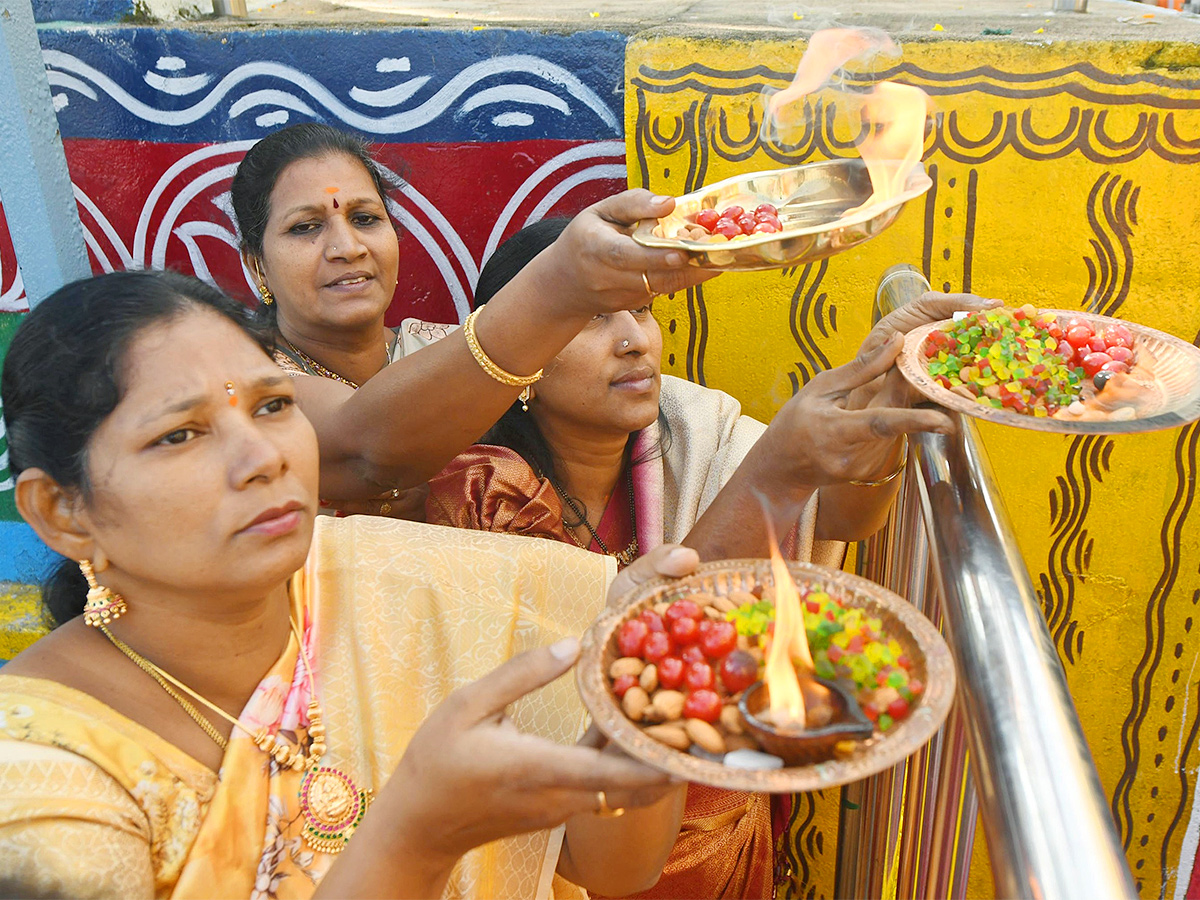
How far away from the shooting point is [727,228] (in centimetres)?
189

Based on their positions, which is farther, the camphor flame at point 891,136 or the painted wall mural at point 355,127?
the painted wall mural at point 355,127

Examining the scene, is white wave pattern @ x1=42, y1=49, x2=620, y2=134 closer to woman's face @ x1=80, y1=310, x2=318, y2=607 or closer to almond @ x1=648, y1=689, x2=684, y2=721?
woman's face @ x1=80, y1=310, x2=318, y2=607

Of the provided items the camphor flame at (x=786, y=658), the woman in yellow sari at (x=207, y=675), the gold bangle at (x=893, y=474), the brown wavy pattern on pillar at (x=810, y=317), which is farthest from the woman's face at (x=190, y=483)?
the brown wavy pattern on pillar at (x=810, y=317)

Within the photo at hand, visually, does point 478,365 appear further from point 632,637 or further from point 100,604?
point 632,637

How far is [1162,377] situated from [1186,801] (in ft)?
6.43

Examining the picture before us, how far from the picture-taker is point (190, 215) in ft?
10.7

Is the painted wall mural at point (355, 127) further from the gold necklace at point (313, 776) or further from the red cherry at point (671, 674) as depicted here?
the red cherry at point (671, 674)

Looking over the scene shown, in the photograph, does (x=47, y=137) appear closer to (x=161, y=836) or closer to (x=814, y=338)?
(x=161, y=836)

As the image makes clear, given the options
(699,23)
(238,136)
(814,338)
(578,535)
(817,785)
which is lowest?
(578,535)

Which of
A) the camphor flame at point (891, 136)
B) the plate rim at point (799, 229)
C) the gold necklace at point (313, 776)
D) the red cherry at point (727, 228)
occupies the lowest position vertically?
the gold necklace at point (313, 776)

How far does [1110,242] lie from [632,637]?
2.11 metres

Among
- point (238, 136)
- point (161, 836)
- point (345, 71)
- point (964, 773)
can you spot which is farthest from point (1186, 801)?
point (238, 136)

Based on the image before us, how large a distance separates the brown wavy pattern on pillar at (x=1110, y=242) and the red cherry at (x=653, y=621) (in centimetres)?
202

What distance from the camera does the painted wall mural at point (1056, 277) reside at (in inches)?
100.0
